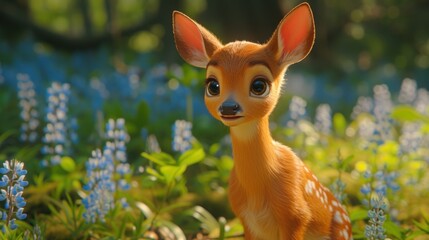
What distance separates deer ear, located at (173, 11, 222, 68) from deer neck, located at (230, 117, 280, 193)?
0.43 m

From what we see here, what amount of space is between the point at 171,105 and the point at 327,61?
439 centimetres

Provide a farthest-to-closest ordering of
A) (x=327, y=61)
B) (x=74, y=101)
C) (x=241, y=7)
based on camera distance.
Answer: (x=327, y=61), (x=241, y=7), (x=74, y=101)

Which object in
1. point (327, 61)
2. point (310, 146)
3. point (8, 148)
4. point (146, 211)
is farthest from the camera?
point (327, 61)

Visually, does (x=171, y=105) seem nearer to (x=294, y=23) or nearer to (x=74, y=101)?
(x=74, y=101)

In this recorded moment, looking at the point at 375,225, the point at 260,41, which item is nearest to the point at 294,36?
the point at 375,225

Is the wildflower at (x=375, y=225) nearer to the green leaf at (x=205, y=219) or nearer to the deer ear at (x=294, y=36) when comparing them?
the deer ear at (x=294, y=36)

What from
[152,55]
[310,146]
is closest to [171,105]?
[310,146]

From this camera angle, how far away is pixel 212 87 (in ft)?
9.82

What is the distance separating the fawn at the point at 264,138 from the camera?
2.92 metres

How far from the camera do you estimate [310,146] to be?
540 cm

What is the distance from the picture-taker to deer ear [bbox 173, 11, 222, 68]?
3.25 m

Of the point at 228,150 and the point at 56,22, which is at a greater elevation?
the point at 56,22

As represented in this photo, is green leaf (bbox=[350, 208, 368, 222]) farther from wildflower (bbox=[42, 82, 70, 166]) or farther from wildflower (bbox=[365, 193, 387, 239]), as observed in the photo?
wildflower (bbox=[42, 82, 70, 166])

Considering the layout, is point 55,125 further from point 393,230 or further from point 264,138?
point 393,230
